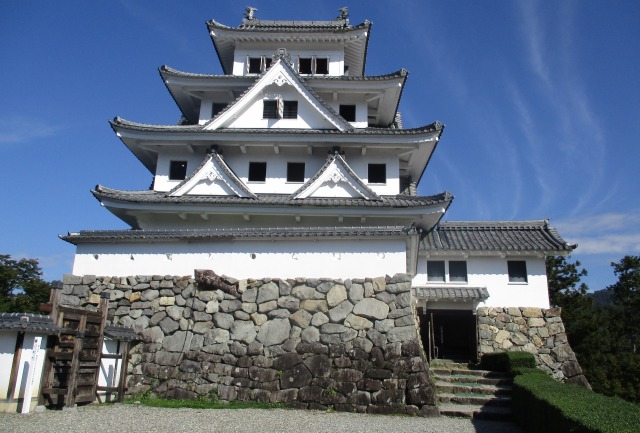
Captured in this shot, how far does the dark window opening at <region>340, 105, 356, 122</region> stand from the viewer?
1784 centimetres

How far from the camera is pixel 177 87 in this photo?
17.4m

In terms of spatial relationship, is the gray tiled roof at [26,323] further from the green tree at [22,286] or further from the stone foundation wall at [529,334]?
the green tree at [22,286]

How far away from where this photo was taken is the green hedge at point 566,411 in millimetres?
5327

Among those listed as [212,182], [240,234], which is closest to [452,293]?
[240,234]

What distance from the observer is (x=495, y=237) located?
60.1 ft

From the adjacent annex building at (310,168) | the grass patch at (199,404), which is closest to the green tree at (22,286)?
the adjacent annex building at (310,168)

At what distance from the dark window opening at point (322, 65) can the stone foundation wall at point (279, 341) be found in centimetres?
1047

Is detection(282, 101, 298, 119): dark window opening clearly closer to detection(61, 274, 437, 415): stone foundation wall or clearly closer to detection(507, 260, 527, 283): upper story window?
detection(61, 274, 437, 415): stone foundation wall

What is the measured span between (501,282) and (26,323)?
14.4 metres

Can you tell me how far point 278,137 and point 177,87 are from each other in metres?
4.47

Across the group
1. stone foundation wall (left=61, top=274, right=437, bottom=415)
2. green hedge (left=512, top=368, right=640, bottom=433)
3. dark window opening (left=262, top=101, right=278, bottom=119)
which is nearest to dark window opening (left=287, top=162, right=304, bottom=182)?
dark window opening (left=262, top=101, right=278, bottom=119)

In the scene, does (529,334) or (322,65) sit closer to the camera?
(529,334)

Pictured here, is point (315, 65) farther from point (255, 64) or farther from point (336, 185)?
point (336, 185)

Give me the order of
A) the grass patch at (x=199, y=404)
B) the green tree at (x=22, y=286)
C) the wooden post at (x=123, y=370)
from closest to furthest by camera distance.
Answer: the grass patch at (x=199, y=404)
the wooden post at (x=123, y=370)
the green tree at (x=22, y=286)
